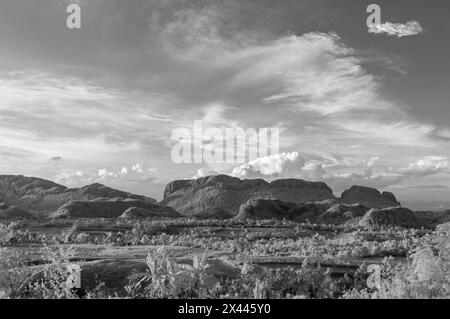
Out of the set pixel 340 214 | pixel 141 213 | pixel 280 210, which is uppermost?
pixel 280 210

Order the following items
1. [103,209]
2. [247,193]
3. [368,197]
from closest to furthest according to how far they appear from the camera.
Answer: [103,209], [247,193], [368,197]

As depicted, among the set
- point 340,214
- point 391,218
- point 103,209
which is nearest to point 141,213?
point 103,209

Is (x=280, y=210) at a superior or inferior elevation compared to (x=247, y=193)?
inferior

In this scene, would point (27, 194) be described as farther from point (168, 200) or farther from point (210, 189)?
point (210, 189)

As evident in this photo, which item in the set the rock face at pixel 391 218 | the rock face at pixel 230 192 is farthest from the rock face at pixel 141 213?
the rock face at pixel 391 218

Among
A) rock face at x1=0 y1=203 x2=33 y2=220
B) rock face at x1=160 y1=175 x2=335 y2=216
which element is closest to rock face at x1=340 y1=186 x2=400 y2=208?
rock face at x1=160 y1=175 x2=335 y2=216

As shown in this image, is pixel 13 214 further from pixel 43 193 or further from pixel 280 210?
pixel 43 193

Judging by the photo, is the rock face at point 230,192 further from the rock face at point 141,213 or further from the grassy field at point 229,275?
the grassy field at point 229,275
